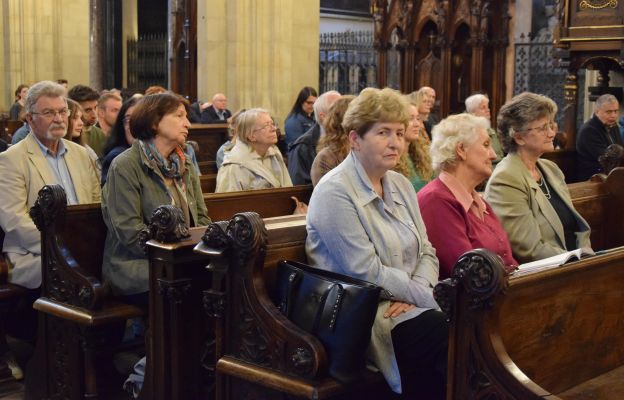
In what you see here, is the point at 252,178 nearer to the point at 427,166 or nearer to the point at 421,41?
the point at 427,166

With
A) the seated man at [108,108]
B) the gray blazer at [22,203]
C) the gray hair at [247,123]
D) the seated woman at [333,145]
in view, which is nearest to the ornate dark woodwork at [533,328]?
the seated woman at [333,145]

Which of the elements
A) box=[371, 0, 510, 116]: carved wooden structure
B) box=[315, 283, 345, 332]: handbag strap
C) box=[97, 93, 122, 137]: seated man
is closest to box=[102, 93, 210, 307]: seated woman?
box=[315, 283, 345, 332]: handbag strap

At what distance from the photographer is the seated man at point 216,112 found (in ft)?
37.6

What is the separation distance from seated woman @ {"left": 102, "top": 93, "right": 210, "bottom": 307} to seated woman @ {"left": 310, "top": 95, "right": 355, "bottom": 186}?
3.36 feet

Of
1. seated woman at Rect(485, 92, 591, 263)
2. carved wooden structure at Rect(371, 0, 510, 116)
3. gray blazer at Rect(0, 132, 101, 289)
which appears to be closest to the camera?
seated woman at Rect(485, 92, 591, 263)

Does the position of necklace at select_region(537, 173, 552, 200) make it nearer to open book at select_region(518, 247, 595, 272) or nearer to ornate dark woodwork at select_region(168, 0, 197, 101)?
open book at select_region(518, 247, 595, 272)

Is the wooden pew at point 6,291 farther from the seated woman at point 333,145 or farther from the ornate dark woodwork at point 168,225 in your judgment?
the seated woman at point 333,145

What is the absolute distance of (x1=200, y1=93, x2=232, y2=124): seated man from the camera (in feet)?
37.6

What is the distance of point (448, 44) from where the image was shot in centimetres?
1384

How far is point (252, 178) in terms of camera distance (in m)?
5.95

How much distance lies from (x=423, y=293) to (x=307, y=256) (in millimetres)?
466

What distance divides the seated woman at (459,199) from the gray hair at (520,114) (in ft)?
1.65

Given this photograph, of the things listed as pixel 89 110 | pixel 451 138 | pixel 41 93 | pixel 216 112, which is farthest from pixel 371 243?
pixel 216 112

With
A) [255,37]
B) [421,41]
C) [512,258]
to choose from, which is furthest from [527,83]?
[512,258]
